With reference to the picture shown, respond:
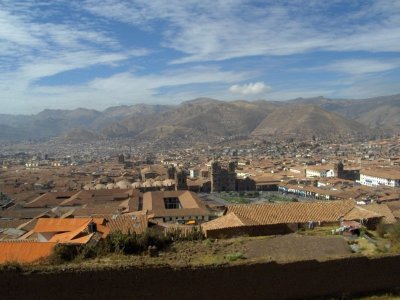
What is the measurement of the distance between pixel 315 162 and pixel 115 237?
319 feet

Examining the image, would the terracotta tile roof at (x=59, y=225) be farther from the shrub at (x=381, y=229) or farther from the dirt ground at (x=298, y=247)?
the shrub at (x=381, y=229)

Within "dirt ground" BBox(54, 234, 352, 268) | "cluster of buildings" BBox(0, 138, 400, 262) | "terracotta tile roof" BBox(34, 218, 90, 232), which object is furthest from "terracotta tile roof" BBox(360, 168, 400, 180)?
"dirt ground" BBox(54, 234, 352, 268)

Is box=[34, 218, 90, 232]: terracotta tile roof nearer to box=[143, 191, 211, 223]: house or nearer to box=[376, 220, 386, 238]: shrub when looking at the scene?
box=[143, 191, 211, 223]: house

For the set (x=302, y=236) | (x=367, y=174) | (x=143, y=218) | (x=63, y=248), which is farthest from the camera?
(x=367, y=174)

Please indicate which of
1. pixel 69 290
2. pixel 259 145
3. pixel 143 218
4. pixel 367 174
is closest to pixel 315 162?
pixel 367 174

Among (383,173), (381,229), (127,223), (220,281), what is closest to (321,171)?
(383,173)

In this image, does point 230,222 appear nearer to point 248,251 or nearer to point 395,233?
point 248,251

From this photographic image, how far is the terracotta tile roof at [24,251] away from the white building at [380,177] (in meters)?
64.9

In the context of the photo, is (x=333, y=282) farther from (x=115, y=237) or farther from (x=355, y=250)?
(x=115, y=237)

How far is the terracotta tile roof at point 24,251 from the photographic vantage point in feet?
45.8

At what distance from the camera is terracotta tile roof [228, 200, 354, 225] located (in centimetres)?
1933

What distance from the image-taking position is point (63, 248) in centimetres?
1315

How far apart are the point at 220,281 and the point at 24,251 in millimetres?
6332

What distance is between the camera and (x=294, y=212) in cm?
2000
